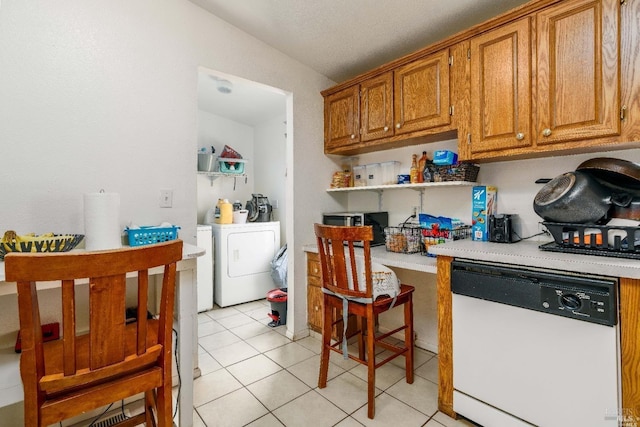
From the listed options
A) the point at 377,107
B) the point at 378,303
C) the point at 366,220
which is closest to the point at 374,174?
the point at 366,220

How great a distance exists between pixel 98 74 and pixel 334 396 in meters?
2.33

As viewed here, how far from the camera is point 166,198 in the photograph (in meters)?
1.97

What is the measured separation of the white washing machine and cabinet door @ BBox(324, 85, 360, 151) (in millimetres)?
1411

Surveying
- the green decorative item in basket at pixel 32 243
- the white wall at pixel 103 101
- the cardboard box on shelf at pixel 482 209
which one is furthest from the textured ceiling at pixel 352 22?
the green decorative item in basket at pixel 32 243

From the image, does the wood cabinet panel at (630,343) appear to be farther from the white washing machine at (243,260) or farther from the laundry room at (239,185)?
the white washing machine at (243,260)

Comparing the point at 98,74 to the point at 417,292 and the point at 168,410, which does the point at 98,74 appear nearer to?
the point at 168,410

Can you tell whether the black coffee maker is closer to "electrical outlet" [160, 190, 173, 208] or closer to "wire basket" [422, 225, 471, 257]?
"electrical outlet" [160, 190, 173, 208]

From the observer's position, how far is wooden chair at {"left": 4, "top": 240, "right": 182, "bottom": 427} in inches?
34.7

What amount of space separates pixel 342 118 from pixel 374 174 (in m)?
0.56

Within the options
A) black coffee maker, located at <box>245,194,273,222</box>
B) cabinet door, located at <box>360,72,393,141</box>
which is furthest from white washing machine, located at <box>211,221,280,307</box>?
cabinet door, located at <box>360,72,393,141</box>

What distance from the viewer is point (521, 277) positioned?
1331 millimetres

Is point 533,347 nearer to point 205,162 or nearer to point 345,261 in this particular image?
point 345,261

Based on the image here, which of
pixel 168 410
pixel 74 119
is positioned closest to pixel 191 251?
pixel 168 410

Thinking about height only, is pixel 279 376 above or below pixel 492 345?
below
